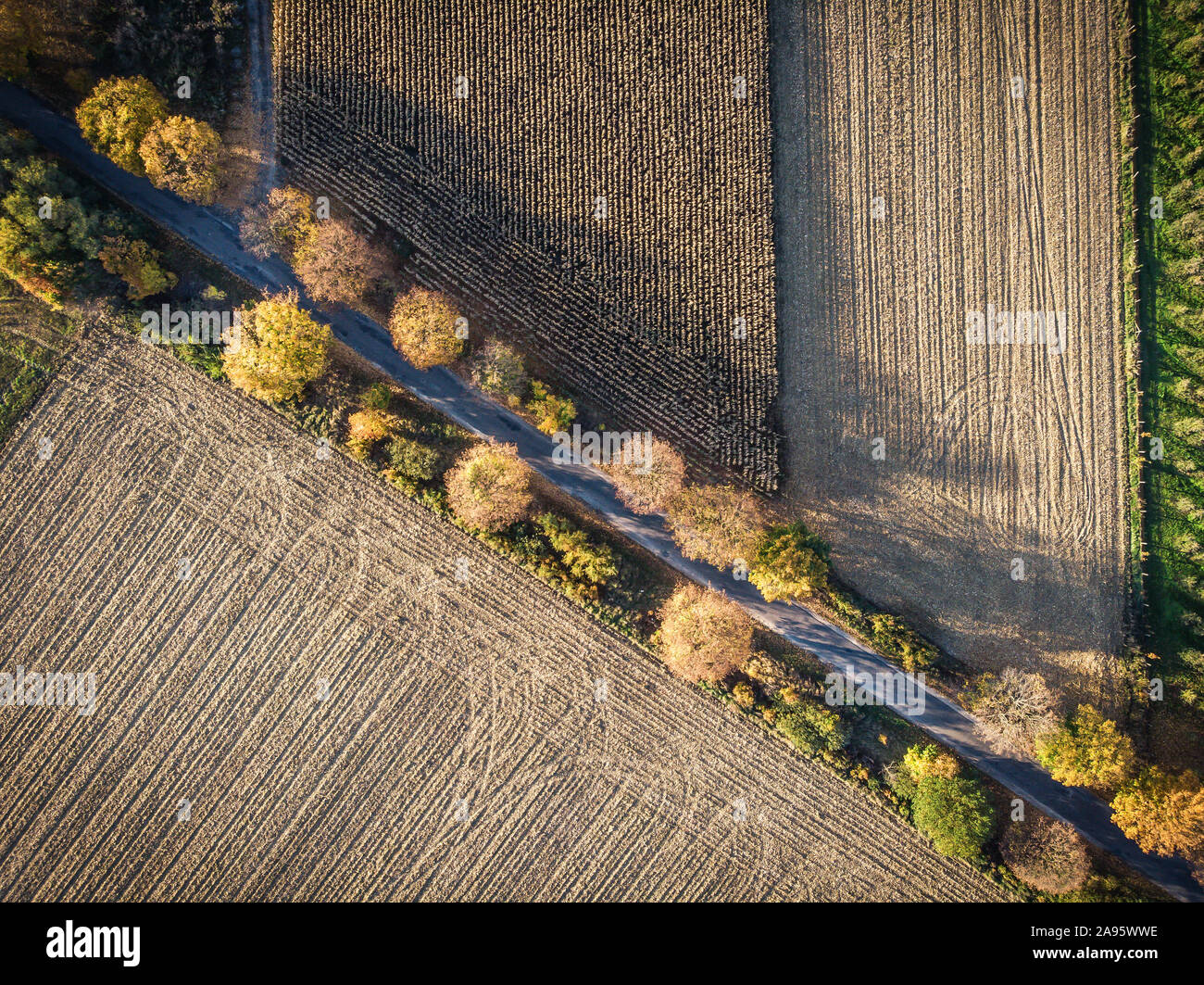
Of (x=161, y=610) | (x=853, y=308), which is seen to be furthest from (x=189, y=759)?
(x=853, y=308)

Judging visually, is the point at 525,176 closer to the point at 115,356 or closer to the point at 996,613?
the point at 115,356

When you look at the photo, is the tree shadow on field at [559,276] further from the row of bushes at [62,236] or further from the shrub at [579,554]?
the row of bushes at [62,236]

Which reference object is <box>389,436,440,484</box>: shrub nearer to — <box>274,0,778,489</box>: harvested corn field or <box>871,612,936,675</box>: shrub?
<box>274,0,778,489</box>: harvested corn field

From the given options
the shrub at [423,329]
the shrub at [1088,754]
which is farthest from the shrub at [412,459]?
the shrub at [1088,754]

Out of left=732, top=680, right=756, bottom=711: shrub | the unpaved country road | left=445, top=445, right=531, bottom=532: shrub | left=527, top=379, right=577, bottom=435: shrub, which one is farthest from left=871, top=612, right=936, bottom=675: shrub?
left=445, top=445, right=531, bottom=532: shrub

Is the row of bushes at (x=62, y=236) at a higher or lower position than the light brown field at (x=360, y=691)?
higher

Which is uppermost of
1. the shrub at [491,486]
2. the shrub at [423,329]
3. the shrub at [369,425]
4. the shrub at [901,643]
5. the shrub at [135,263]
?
the shrub at [135,263]
